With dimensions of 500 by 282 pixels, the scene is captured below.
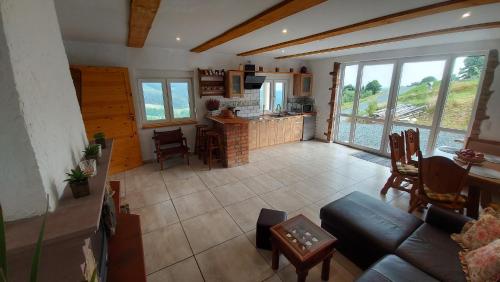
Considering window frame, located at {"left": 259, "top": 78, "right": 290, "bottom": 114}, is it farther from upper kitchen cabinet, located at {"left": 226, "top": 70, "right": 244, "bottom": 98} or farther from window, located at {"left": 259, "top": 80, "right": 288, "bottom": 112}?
upper kitchen cabinet, located at {"left": 226, "top": 70, "right": 244, "bottom": 98}

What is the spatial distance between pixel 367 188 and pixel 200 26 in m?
3.53

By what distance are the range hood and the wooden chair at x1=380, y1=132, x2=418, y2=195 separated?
325cm

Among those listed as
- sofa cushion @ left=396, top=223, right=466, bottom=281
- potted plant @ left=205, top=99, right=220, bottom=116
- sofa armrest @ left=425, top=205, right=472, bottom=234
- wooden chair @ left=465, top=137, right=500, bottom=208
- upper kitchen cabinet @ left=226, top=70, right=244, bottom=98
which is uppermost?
upper kitchen cabinet @ left=226, top=70, right=244, bottom=98

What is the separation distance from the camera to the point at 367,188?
3361mm

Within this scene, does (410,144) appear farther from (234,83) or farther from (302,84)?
(234,83)

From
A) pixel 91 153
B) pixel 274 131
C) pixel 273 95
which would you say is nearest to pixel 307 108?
pixel 273 95

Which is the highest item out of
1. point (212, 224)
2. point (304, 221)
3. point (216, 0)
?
point (216, 0)

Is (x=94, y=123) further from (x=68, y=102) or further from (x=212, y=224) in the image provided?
(x=212, y=224)

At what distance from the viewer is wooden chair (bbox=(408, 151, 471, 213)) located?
213 cm

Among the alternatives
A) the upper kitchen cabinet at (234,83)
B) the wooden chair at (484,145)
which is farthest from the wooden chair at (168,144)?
the wooden chair at (484,145)

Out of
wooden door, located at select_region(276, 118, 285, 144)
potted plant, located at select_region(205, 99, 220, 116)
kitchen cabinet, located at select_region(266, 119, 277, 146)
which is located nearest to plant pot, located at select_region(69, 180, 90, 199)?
potted plant, located at select_region(205, 99, 220, 116)

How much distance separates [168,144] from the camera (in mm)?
4496

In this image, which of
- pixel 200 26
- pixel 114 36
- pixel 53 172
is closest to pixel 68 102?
pixel 53 172

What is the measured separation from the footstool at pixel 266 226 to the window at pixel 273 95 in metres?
4.15
